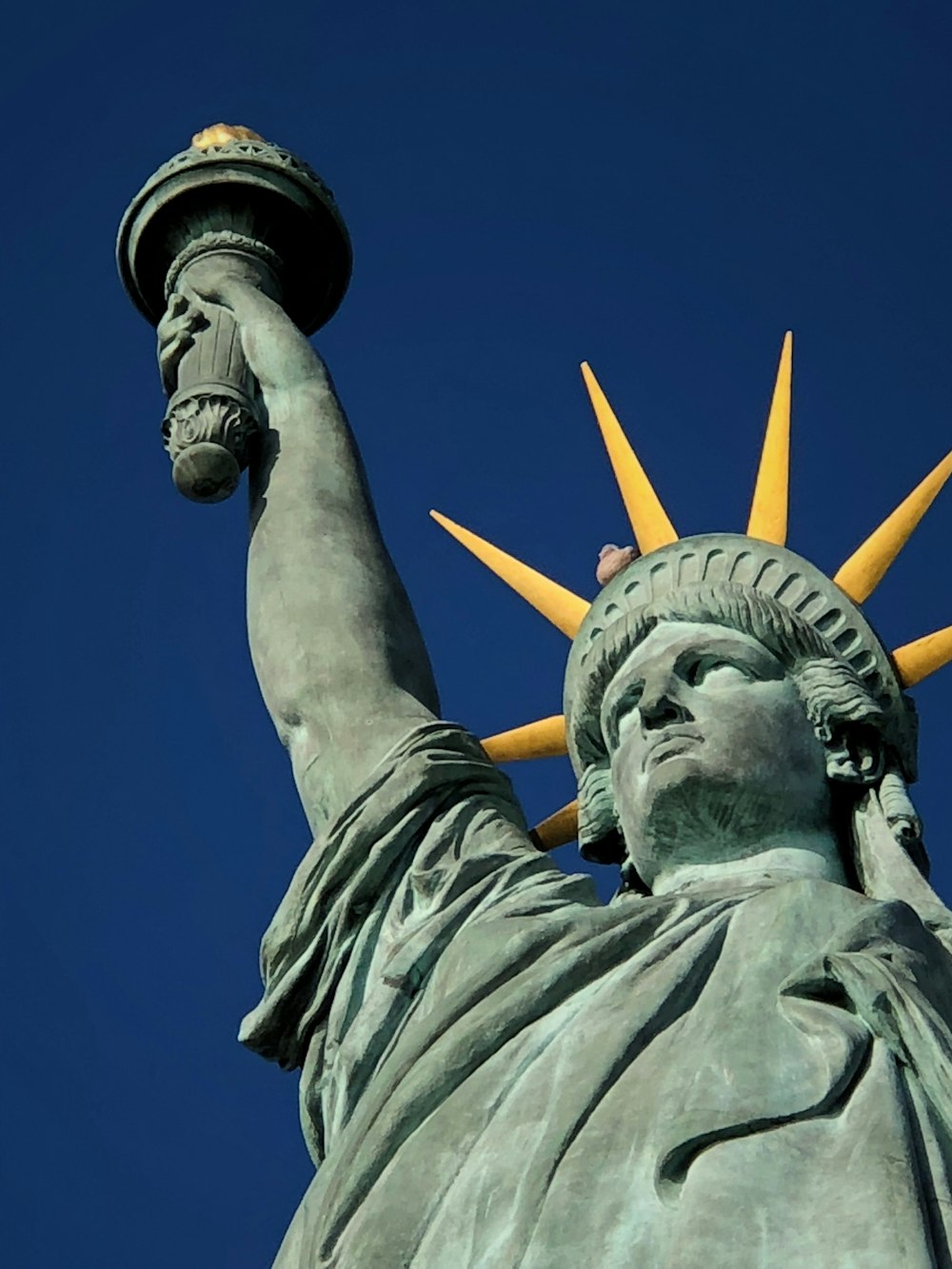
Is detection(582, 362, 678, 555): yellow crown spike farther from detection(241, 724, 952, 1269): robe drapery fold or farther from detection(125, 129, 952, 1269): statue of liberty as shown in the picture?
detection(241, 724, 952, 1269): robe drapery fold

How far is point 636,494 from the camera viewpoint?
11727mm

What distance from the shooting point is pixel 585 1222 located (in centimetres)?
816

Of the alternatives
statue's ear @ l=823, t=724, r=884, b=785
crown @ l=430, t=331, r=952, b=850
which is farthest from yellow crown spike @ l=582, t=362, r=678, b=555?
statue's ear @ l=823, t=724, r=884, b=785

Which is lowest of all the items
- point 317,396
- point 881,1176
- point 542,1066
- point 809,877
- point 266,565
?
point 881,1176

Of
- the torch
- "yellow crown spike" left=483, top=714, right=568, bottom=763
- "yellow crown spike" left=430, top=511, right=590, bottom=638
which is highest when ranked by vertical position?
the torch

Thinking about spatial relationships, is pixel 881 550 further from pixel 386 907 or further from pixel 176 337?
pixel 176 337

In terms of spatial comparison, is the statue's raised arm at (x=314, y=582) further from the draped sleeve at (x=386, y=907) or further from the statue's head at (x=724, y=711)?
the statue's head at (x=724, y=711)

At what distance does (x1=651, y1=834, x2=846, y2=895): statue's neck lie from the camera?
9.80 meters

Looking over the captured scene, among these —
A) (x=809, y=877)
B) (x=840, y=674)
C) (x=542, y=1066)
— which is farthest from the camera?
(x=840, y=674)

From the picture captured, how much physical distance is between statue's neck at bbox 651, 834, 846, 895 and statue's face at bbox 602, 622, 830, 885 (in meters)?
0.02

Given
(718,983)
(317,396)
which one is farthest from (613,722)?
(317,396)

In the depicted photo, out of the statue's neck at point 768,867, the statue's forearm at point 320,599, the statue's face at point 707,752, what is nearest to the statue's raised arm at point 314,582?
the statue's forearm at point 320,599

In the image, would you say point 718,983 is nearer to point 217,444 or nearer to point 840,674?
point 840,674

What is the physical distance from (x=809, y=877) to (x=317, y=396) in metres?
3.50
